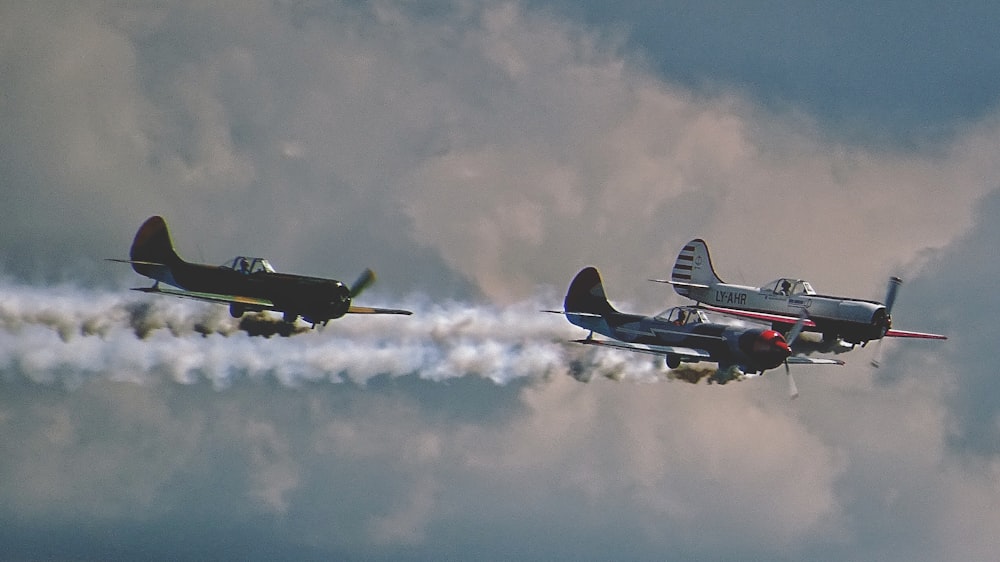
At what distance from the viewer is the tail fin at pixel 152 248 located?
67.6m

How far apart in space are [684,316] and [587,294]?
815 cm

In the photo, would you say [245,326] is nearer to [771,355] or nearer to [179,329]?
[179,329]

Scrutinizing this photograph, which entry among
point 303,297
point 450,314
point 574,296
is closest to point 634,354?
point 574,296

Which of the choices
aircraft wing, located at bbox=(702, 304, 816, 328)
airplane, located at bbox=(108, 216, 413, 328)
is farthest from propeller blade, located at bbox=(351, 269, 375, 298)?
aircraft wing, located at bbox=(702, 304, 816, 328)

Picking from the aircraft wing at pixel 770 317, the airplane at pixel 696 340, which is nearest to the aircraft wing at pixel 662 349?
the airplane at pixel 696 340

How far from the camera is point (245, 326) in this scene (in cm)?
6341

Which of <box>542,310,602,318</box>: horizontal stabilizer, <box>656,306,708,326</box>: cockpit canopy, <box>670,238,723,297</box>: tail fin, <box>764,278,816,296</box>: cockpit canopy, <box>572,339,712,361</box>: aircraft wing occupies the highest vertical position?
<box>670,238,723,297</box>: tail fin

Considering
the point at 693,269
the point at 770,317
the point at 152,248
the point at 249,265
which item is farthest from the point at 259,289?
the point at 693,269

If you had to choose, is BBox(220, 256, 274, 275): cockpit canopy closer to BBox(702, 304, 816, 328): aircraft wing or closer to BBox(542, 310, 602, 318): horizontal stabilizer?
BBox(542, 310, 602, 318): horizontal stabilizer

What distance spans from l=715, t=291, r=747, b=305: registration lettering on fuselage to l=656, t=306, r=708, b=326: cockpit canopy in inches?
411

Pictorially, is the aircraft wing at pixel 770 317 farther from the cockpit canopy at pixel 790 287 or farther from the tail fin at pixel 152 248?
the tail fin at pixel 152 248

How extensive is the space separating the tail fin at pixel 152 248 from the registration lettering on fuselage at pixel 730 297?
85.4 ft

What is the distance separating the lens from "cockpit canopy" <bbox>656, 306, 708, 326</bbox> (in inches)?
2581

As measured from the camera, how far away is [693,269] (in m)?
81.8
